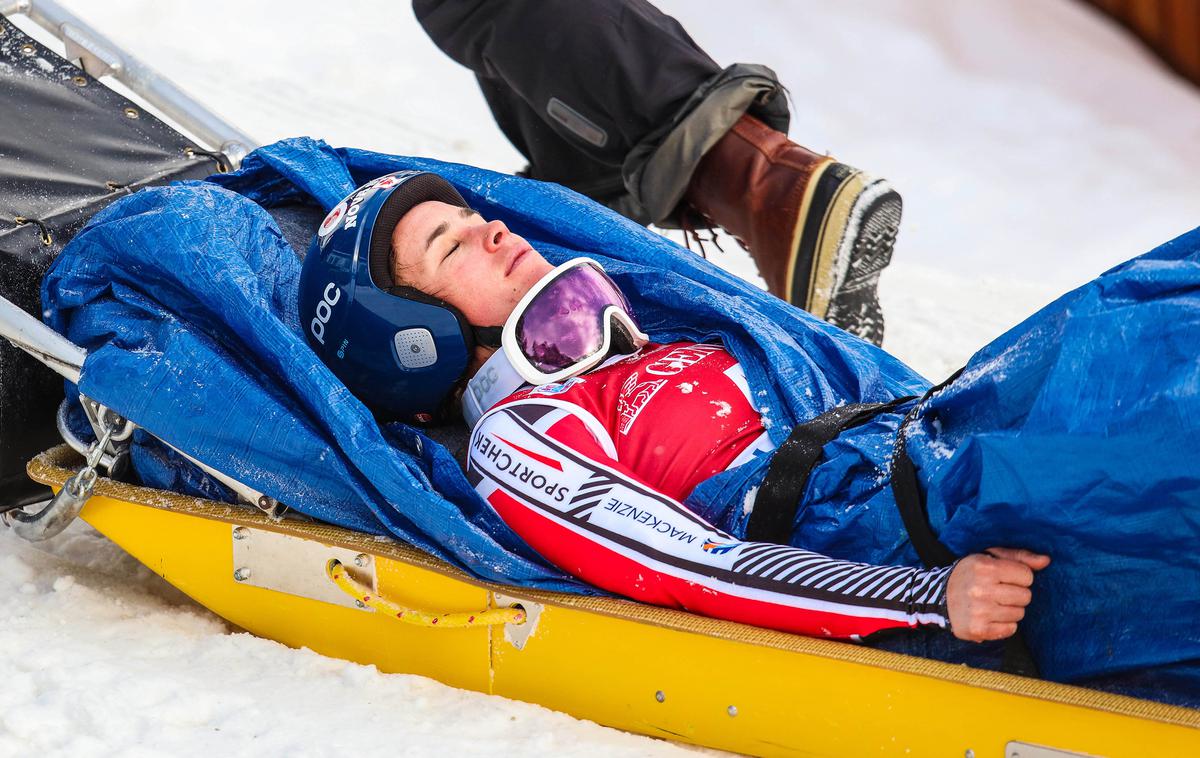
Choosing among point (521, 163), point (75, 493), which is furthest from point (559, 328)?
point (521, 163)

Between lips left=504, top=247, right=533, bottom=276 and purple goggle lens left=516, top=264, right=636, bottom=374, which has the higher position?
lips left=504, top=247, right=533, bottom=276

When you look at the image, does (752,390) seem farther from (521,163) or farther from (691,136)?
(521,163)

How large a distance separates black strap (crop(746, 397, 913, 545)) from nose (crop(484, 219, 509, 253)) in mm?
603

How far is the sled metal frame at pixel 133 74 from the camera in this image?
286cm

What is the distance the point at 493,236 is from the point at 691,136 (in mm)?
1126

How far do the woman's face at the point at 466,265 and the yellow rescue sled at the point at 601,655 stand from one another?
435 millimetres

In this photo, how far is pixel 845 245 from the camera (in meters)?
3.12

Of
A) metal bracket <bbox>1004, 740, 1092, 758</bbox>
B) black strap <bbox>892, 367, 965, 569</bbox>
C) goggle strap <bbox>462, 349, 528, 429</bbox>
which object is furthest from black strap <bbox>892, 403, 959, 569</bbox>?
goggle strap <bbox>462, 349, 528, 429</bbox>

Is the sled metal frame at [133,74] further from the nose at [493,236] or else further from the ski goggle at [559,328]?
the ski goggle at [559,328]

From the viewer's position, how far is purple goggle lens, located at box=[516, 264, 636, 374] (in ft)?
7.18

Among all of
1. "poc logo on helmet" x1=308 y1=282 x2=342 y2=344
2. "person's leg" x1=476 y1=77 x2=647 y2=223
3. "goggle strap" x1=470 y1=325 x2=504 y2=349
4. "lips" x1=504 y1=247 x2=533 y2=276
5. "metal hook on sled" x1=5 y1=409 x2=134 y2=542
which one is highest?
"person's leg" x1=476 y1=77 x2=647 y2=223

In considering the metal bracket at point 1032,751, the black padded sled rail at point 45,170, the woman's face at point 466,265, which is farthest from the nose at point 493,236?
the metal bracket at point 1032,751

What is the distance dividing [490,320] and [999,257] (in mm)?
3172

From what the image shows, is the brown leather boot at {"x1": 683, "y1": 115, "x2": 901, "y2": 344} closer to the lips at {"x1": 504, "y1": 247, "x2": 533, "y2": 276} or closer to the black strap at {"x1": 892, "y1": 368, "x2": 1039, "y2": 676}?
the lips at {"x1": 504, "y1": 247, "x2": 533, "y2": 276}
